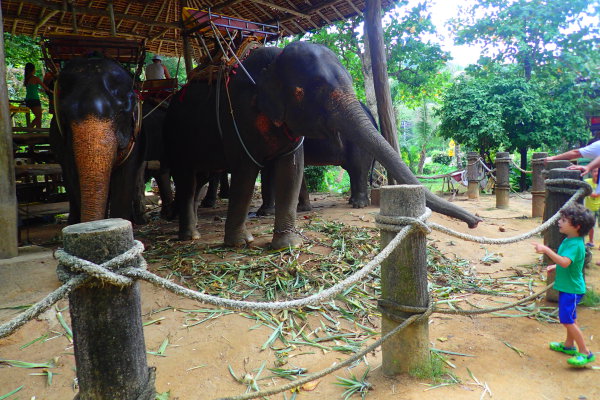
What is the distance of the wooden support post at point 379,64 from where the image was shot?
6.70 m

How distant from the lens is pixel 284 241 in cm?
462

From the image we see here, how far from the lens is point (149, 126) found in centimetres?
661

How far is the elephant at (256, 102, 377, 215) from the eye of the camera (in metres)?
7.66

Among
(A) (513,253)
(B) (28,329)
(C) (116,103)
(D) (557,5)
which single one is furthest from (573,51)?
(B) (28,329)

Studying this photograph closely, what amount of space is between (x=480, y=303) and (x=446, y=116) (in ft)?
33.6

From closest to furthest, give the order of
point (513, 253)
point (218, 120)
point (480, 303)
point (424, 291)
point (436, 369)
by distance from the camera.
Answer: point (424, 291) → point (436, 369) → point (480, 303) → point (218, 120) → point (513, 253)

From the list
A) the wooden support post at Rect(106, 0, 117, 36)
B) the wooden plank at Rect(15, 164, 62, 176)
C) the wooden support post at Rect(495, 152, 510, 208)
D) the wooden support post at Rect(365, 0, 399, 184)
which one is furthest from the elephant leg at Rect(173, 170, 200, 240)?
the wooden support post at Rect(495, 152, 510, 208)

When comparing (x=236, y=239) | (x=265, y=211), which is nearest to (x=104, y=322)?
(x=236, y=239)

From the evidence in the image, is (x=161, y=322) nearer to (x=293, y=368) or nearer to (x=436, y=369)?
(x=293, y=368)

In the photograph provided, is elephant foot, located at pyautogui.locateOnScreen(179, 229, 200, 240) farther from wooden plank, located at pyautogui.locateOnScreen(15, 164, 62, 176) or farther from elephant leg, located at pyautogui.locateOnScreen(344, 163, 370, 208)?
elephant leg, located at pyautogui.locateOnScreen(344, 163, 370, 208)

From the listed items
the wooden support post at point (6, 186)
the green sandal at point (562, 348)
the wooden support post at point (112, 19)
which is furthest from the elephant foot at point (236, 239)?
the wooden support post at point (112, 19)

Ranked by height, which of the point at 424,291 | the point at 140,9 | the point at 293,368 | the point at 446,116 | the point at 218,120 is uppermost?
the point at 140,9

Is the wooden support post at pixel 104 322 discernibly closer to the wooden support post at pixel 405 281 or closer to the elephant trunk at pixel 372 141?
the wooden support post at pixel 405 281

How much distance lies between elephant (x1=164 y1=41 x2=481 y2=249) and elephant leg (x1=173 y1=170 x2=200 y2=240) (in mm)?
13
